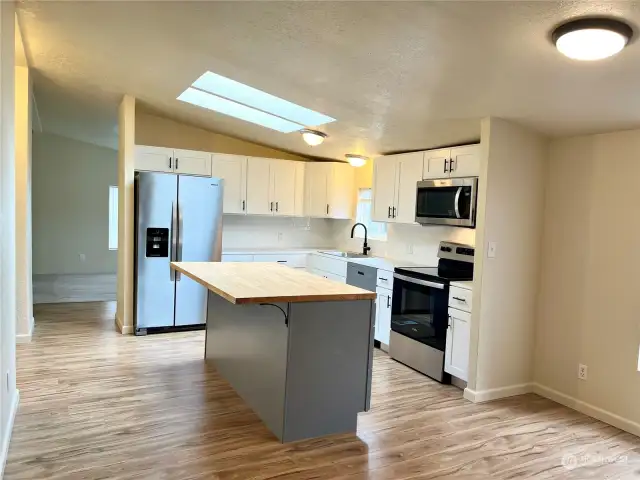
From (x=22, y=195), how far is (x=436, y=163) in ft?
12.4

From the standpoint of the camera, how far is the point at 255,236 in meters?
6.53

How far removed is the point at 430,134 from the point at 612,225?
1577 mm

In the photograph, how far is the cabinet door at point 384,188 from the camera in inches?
201

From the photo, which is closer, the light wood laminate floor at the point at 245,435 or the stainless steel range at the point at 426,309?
the light wood laminate floor at the point at 245,435

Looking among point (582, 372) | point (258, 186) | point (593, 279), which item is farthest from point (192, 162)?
point (582, 372)

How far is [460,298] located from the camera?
3.82 meters

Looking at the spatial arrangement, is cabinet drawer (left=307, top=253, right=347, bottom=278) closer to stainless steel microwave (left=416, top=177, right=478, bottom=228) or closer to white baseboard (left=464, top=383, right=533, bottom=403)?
stainless steel microwave (left=416, top=177, right=478, bottom=228)

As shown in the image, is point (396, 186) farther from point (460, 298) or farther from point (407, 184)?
point (460, 298)

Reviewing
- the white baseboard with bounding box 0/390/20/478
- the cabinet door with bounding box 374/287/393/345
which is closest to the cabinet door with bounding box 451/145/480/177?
the cabinet door with bounding box 374/287/393/345

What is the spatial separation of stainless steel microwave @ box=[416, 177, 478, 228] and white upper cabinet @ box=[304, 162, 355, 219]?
1671 mm

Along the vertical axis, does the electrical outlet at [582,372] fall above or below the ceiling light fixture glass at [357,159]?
below

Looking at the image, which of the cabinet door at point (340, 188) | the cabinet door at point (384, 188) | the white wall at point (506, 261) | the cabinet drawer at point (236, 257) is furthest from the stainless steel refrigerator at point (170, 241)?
the white wall at point (506, 261)

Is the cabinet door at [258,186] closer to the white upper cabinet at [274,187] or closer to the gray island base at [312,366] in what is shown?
the white upper cabinet at [274,187]

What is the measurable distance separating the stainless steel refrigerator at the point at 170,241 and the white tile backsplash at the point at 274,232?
3.20 ft
